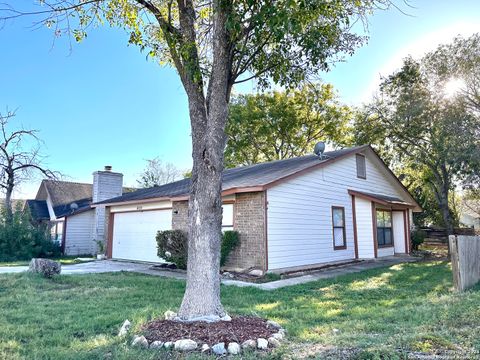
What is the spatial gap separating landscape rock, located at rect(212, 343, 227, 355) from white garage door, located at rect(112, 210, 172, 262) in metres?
10.2

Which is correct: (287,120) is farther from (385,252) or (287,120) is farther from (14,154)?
(14,154)

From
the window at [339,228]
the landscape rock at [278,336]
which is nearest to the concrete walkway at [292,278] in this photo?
the window at [339,228]

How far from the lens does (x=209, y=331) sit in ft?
14.3

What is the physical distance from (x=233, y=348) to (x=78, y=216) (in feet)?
62.3

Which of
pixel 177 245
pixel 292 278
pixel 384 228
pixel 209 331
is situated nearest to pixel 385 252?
pixel 384 228

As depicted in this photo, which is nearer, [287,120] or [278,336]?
[278,336]

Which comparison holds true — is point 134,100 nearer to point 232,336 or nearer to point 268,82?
point 268,82

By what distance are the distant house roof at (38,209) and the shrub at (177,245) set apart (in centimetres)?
1407

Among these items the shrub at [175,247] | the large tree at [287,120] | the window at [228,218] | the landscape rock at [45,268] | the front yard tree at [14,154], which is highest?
the large tree at [287,120]

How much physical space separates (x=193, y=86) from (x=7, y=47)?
27.9ft

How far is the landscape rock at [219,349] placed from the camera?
12.6ft

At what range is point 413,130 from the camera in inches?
627

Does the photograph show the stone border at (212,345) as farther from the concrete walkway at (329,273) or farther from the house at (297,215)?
the house at (297,215)

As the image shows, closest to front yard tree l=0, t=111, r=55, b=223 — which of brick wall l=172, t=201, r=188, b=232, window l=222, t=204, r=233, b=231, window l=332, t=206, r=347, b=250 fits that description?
brick wall l=172, t=201, r=188, b=232
